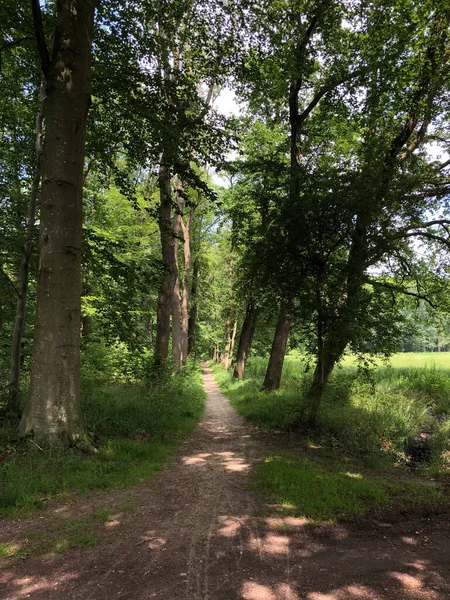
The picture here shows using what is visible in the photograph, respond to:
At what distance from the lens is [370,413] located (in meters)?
10.4

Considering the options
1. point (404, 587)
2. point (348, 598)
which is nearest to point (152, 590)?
point (348, 598)

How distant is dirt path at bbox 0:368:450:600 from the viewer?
3.12 meters

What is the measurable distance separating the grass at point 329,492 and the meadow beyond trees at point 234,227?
5 centimetres

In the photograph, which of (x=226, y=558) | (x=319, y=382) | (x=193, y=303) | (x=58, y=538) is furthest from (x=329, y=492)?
(x=193, y=303)

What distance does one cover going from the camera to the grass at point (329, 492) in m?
4.88

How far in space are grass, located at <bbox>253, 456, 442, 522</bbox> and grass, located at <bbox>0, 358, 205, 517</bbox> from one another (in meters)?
2.03

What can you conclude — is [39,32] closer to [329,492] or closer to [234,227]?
[234,227]

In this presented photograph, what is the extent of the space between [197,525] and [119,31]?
393 inches

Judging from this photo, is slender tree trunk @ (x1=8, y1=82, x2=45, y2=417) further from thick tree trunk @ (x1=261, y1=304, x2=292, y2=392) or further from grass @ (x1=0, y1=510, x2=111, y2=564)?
thick tree trunk @ (x1=261, y1=304, x2=292, y2=392)

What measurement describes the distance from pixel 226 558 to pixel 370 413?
7940mm

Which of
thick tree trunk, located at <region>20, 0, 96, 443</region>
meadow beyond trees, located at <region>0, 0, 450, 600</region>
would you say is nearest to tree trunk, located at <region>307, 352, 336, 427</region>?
meadow beyond trees, located at <region>0, 0, 450, 600</region>

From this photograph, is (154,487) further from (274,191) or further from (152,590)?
(274,191)

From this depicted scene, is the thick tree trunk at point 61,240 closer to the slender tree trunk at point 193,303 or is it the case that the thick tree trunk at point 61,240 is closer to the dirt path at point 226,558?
the dirt path at point 226,558

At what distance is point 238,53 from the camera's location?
31.6 ft
